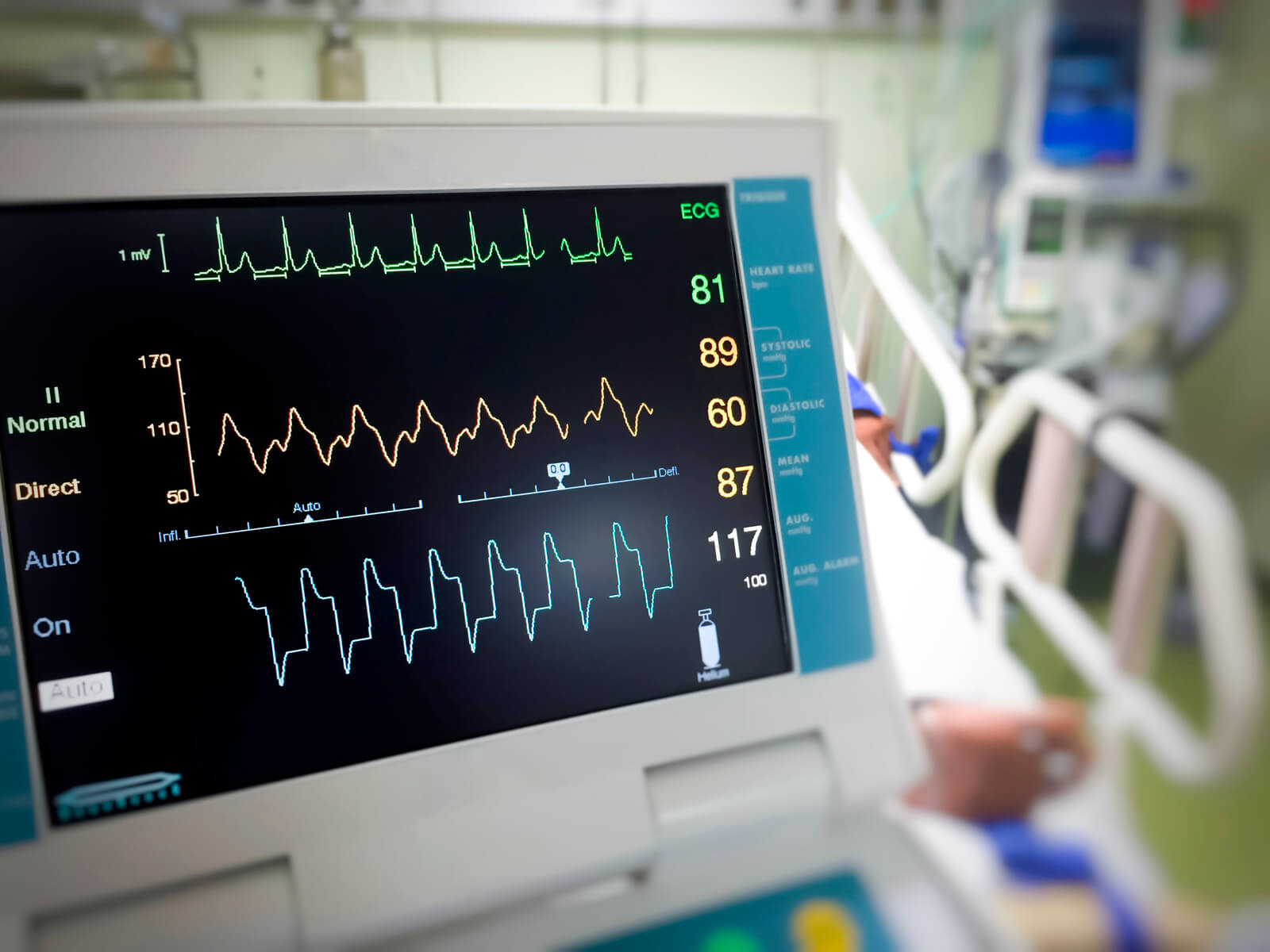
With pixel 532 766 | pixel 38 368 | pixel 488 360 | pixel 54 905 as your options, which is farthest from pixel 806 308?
pixel 54 905

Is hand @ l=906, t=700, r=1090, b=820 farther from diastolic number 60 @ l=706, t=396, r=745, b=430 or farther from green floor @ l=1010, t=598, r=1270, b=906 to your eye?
diastolic number 60 @ l=706, t=396, r=745, b=430

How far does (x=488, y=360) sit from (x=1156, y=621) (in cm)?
51

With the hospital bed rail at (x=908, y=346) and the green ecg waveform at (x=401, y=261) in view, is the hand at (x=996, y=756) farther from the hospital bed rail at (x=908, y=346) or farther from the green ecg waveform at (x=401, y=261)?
the green ecg waveform at (x=401, y=261)

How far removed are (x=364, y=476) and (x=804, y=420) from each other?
0.36 m

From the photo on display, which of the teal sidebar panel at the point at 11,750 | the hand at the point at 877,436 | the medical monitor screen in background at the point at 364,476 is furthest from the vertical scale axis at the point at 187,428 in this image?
the hand at the point at 877,436

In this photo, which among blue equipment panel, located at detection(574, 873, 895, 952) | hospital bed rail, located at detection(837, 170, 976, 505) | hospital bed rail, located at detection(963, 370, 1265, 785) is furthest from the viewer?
hospital bed rail, located at detection(837, 170, 976, 505)

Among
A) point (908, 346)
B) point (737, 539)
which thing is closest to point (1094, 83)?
point (908, 346)

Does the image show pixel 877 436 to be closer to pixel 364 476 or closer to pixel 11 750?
pixel 364 476

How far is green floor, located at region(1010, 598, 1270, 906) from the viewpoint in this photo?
531 mm

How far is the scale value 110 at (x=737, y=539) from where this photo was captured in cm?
70

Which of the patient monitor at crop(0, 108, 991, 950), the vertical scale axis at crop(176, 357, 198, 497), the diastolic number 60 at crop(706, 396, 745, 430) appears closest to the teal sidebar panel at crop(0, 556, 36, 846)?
the patient monitor at crop(0, 108, 991, 950)

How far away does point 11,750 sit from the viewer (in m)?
0.55

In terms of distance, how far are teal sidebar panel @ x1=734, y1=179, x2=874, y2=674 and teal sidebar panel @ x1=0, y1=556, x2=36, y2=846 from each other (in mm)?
559

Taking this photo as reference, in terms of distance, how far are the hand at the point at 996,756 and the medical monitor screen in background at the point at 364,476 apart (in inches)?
7.4
